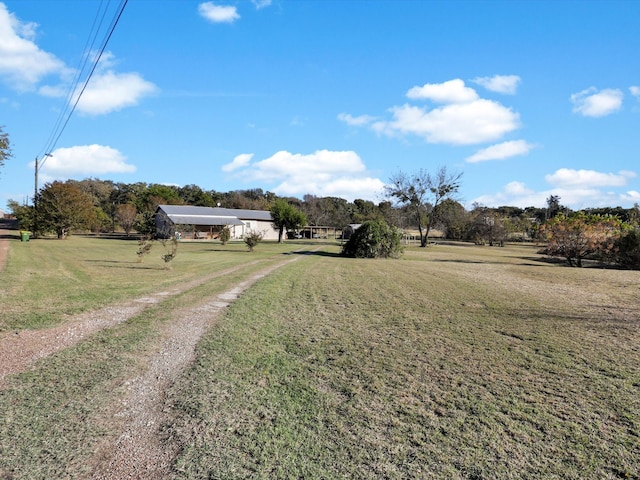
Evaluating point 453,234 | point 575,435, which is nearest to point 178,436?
point 575,435

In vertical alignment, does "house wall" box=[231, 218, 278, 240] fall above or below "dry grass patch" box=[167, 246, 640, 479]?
above

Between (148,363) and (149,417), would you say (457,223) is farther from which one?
(149,417)

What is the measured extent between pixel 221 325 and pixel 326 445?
4455 mm

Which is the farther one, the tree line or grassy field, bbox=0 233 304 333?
the tree line

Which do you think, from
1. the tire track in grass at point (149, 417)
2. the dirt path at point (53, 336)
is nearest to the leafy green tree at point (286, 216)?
the dirt path at point (53, 336)

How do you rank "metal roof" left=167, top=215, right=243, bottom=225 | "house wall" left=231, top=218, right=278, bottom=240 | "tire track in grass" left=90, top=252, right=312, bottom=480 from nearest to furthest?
"tire track in grass" left=90, top=252, right=312, bottom=480, "metal roof" left=167, top=215, right=243, bottom=225, "house wall" left=231, top=218, right=278, bottom=240

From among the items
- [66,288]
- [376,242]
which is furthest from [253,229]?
[66,288]

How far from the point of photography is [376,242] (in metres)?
27.7

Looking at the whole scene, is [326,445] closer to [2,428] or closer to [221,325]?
[2,428]

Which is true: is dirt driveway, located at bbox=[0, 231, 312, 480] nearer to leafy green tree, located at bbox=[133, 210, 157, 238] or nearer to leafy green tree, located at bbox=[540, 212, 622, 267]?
leafy green tree, located at bbox=[540, 212, 622, 267]

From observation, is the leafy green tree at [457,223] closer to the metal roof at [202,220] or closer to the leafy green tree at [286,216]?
the leafy green tree at [286,216]

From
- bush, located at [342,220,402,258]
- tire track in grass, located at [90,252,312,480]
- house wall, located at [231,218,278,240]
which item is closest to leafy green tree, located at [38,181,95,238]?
house wall, located at [231,218,278,240]

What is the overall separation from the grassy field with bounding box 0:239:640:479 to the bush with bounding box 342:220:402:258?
62.1ft

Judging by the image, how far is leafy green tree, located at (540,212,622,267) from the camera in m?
24.5
